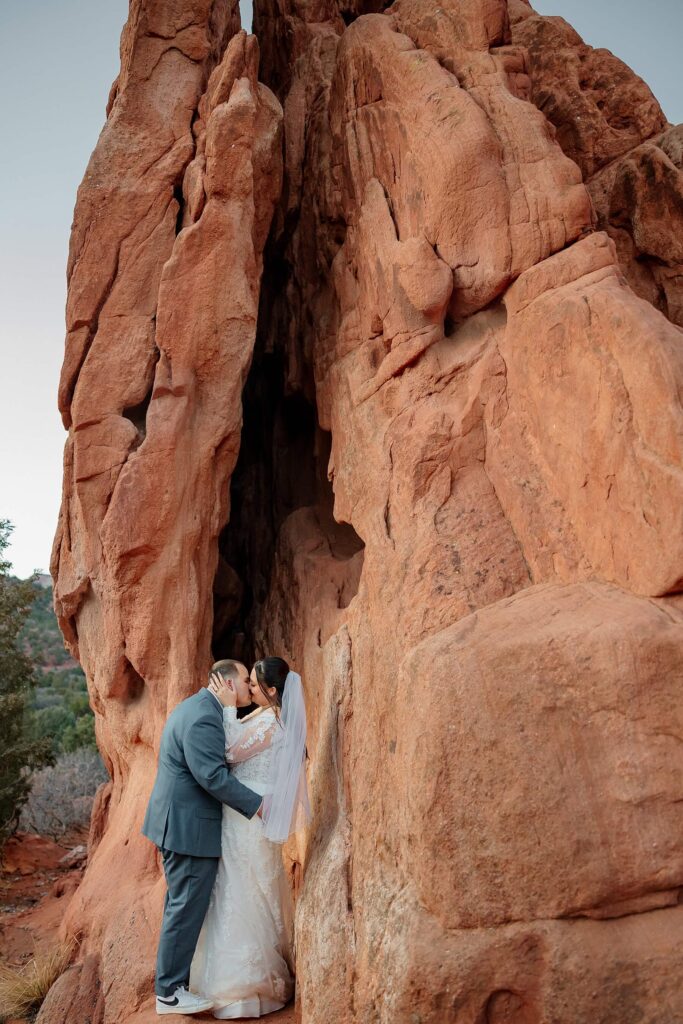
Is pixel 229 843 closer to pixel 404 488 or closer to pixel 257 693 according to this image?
pixel 257 693

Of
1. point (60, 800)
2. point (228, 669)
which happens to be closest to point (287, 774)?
point (228, 669)

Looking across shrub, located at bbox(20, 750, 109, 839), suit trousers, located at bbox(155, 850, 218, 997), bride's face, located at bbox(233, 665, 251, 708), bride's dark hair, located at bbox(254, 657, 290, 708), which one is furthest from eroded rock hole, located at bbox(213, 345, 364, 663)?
shrub, located at bbox(20, 750, 109, 839)

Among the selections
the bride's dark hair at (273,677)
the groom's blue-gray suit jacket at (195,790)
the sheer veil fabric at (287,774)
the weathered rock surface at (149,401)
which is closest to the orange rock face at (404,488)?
the weathered rock surface at (149,401)

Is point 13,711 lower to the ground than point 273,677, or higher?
higher

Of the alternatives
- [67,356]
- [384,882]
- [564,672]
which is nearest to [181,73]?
[67,356]

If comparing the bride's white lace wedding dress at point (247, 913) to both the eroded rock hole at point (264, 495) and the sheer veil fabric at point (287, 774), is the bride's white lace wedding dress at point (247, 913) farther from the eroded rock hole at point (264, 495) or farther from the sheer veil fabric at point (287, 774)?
the eroded rock hole at point (264, 495)

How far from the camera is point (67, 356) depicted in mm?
7312

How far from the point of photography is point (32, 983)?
6.53 metres

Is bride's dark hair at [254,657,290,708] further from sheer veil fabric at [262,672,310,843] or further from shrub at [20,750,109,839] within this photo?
shrub at [20,750,109,839]

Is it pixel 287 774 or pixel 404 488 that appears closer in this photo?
pixel 287 774

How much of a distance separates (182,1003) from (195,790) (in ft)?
4.13

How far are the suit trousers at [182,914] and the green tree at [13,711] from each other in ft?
19.2

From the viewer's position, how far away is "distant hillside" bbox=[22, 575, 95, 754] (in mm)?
18969

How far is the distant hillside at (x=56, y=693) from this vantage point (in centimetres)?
1897
